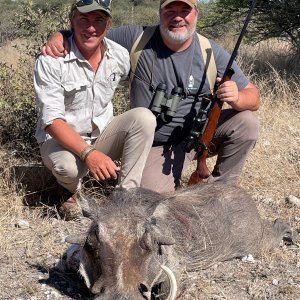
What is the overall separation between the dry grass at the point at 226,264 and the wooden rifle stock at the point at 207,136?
2.02ft

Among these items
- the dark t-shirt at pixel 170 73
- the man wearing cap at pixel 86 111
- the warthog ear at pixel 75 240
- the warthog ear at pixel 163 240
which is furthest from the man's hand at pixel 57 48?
the warthog ear at pixel 163 240

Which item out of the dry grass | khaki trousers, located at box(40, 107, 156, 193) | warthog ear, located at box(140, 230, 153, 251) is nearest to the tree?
the dry grass

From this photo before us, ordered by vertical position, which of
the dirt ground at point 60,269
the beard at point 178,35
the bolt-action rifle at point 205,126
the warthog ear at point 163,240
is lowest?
the dirt ground at point 60,269

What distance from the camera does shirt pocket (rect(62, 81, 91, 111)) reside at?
4.35 meters

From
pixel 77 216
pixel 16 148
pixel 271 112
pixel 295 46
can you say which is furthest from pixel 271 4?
pixel 77 216

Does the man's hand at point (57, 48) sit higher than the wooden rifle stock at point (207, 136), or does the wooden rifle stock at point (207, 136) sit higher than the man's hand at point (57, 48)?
the man's hand at point (57, 48)

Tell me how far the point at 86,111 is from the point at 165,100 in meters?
A: 0.65

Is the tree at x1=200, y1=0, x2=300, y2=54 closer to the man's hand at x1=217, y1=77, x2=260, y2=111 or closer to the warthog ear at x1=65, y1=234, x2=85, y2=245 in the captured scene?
the man's hand at x1=217, y1=77, x2=260, y2=111

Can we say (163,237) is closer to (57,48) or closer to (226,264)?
(226,264)

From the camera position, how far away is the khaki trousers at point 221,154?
482cm

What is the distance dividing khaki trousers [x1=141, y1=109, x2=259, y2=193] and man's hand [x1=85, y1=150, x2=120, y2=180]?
817 mm

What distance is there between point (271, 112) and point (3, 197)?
355cm

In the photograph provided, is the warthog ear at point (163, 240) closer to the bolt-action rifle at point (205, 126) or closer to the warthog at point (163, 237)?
the warthog at point (163, 237)

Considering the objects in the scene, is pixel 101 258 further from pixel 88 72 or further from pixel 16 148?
pixel 16 148
